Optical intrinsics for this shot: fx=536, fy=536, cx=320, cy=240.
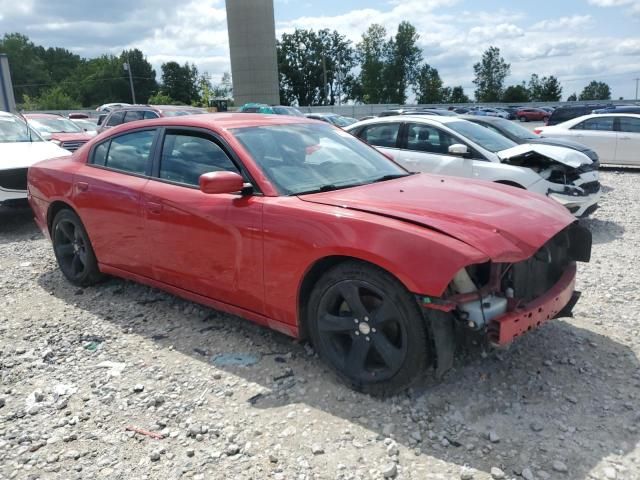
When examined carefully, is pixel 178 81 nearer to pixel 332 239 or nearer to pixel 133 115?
pixel 133 115

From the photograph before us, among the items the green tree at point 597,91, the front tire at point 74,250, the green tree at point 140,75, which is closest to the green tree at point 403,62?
the green tree at point 597,91

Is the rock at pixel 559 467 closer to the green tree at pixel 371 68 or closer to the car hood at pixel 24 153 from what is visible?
the car hood at pixel 24 153

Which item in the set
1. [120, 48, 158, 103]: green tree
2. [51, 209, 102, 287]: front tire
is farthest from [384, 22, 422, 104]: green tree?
[51, 209, 102, 287]: front tire

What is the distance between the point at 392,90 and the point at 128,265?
86487mm

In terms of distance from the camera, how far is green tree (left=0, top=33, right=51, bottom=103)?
95512 mm

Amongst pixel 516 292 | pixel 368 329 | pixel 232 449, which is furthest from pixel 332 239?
pixel 232 449

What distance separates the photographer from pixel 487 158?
294 inches

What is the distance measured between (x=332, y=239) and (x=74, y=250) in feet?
10.6

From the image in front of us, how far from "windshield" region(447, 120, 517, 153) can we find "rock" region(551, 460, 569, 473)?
19.0ft

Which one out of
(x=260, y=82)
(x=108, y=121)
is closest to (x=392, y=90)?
(x=260, y=82)

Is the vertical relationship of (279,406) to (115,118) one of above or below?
below

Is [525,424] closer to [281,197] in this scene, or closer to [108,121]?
[281,197]

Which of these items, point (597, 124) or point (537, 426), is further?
point (597, 124)

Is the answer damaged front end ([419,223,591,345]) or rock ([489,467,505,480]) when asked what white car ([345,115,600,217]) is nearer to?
damaged front end ([419,223,591,345])
